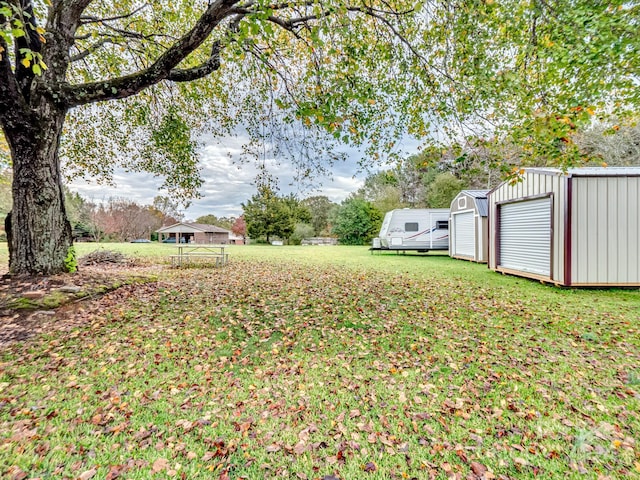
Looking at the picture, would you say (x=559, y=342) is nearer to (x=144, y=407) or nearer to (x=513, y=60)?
(x=513, y=60)

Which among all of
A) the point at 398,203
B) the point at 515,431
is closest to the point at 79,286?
the point at 515,431

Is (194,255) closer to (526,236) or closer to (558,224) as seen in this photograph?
(526,236)

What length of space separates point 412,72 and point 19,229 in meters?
7.18

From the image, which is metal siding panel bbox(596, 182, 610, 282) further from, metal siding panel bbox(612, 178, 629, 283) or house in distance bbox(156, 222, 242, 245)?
house in distance bbox(156, 222, 242, 245)

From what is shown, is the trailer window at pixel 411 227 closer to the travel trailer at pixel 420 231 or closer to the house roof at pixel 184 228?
the travel trailer at pixel 420 231

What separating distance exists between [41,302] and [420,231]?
51.7 ft

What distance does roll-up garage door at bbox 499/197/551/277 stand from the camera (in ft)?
24.3

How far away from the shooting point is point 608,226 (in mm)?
6523

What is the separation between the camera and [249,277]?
834 cm

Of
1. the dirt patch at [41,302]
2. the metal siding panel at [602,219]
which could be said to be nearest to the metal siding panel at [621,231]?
the metal siding panel at [602,219]

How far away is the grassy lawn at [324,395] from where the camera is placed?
5.88 feet

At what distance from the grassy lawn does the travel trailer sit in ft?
38.0

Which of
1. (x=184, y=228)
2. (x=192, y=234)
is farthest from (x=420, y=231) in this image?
(x=192, y=234)

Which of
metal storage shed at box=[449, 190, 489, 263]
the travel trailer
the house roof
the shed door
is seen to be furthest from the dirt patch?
the house roof
